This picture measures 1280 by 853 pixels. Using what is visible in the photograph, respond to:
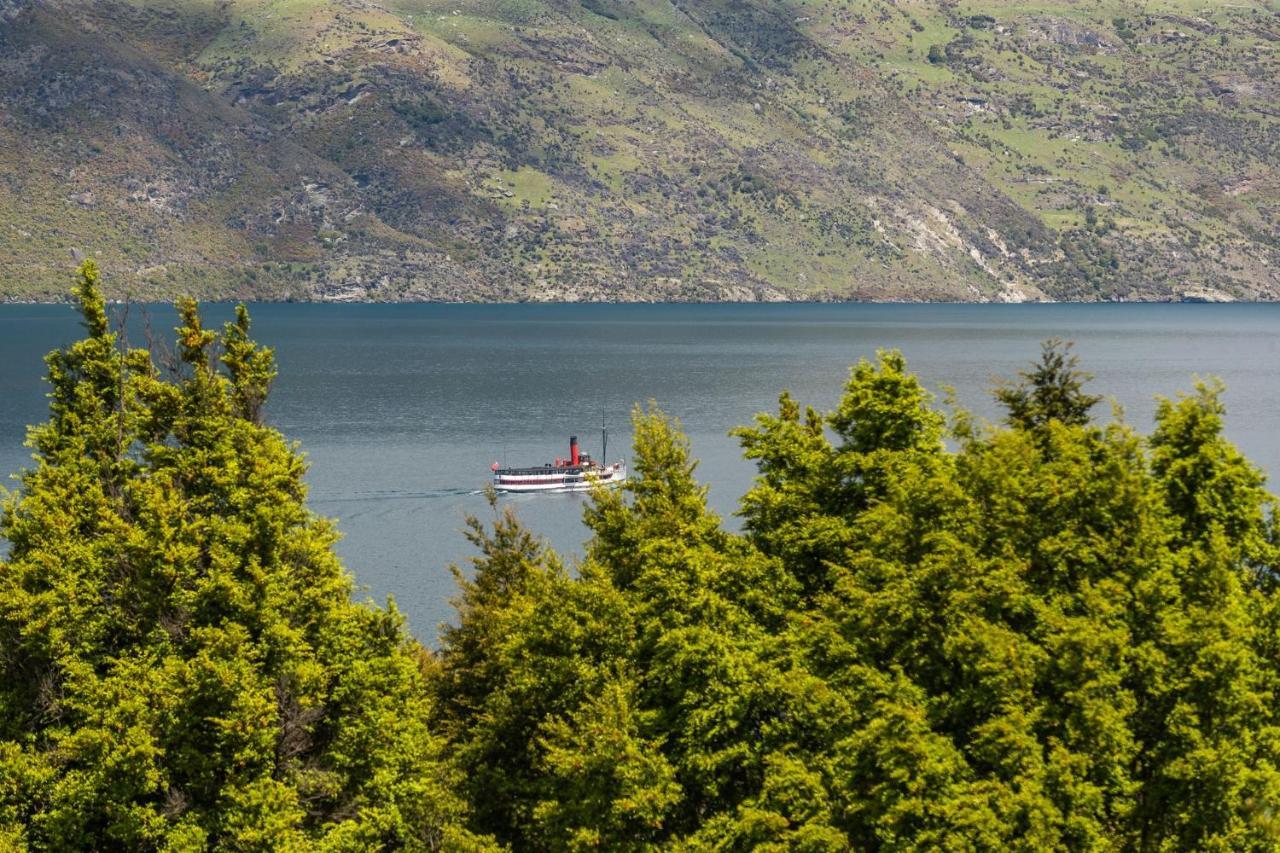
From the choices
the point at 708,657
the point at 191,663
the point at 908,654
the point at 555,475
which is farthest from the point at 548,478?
the point at 908,654

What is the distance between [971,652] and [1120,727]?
149 inches

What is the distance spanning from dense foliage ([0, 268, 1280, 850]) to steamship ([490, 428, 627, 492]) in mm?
103486

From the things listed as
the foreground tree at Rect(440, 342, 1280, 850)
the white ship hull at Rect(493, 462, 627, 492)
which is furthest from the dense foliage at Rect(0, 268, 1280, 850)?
the white ship hull at Rect(493, 462, 627, 492)

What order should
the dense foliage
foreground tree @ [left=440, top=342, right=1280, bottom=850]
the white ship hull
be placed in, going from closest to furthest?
foreground tree @ [left=440, top=342, right=1280, bottom=850]
the dense foliage
the white ship hull

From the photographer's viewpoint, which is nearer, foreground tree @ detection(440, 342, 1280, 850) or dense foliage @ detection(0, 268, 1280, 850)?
foreground tree @ detection(440, 342, 1280, 850)

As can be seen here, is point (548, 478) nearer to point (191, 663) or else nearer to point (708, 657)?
point (191, 663)

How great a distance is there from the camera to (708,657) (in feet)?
124

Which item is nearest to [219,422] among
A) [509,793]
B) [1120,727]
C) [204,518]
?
[204,518]

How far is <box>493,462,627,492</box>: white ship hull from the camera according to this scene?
150750mm

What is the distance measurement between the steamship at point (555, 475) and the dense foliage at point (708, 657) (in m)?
103

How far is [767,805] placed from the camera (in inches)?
1414

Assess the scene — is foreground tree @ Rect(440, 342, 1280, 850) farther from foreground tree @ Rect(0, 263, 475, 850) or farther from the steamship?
the steamship

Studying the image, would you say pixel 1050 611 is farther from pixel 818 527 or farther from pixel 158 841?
pixel 158 841

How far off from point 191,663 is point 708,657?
45.5ft
